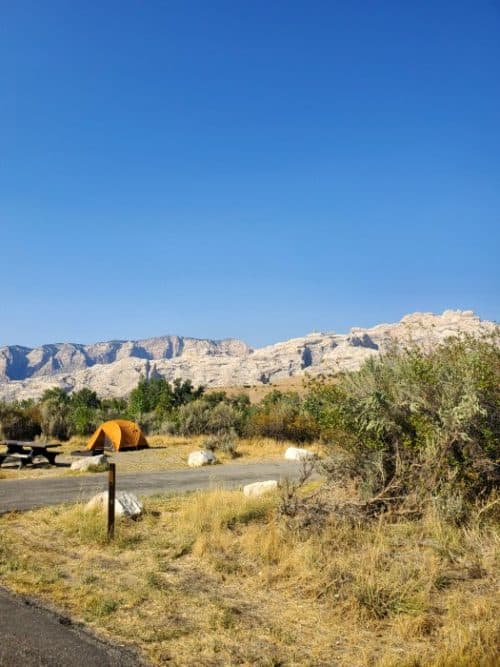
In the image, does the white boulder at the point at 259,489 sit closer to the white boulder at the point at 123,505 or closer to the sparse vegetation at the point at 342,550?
the sparse vegetation at the point at 342,550

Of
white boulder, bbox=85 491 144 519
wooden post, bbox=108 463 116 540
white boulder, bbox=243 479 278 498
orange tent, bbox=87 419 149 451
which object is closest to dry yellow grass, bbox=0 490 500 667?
wooden post, bbox=108 463 116 540

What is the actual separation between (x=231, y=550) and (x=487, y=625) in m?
3.87

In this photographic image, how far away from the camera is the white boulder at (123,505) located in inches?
398

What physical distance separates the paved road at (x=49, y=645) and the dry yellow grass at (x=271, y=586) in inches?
9.1

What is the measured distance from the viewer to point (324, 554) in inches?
291

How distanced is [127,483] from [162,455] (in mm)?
7026

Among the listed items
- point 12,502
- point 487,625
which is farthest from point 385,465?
point 12,502

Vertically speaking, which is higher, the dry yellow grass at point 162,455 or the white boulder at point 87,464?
the white boulder at point 87,464

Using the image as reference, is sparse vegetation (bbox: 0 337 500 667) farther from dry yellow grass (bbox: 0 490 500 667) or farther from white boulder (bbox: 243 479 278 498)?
white boulder (bbox: 243 479 278 498)

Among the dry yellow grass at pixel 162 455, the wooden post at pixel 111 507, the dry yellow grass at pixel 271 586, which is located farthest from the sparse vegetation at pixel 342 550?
the dry yellow grass at pixel 162 455

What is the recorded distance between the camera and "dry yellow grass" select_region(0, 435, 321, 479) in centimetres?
1798

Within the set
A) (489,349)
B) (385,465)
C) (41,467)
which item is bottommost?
(41,467)

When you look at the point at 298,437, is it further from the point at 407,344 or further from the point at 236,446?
the point at 407,344

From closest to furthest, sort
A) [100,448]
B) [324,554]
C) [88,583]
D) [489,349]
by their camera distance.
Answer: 1. [88,583]
2. [324,554]
3. [489,349]
4. [100,448]
